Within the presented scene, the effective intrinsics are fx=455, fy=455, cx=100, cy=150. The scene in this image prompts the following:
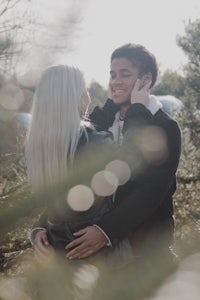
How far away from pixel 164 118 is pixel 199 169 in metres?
4.38

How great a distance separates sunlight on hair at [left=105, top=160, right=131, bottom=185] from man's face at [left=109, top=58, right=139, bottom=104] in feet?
1.90

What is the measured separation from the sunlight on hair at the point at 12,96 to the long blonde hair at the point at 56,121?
83.7ft

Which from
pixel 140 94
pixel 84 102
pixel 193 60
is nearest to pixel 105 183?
pixel 84 102

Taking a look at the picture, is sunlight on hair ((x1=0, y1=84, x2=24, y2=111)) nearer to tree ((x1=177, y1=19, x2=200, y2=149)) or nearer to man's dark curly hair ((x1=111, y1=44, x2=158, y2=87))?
tree ((x1=177, y1=19, x2=200, y2=149))

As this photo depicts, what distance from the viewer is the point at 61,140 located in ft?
6.62

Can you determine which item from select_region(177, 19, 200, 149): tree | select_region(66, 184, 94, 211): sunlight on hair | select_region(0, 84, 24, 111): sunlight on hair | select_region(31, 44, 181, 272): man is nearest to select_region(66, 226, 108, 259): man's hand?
select_region(31, 44, 181, 272): man

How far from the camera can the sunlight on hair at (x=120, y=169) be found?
2004mm

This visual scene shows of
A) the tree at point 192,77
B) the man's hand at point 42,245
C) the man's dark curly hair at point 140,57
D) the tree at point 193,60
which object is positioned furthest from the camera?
the tree at point 193,60

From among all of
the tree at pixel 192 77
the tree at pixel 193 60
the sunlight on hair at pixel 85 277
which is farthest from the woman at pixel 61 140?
the tree at pixel 193 60

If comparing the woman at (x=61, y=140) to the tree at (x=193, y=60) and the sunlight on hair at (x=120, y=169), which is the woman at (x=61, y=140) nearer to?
the sunlight on hair at (x=120, y=169)

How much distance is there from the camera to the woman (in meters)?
2.02

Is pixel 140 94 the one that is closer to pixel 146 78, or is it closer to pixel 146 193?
pixel 146 78

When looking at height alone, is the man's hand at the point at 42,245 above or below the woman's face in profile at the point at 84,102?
below

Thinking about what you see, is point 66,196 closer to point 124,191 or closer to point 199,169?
point 124,191
